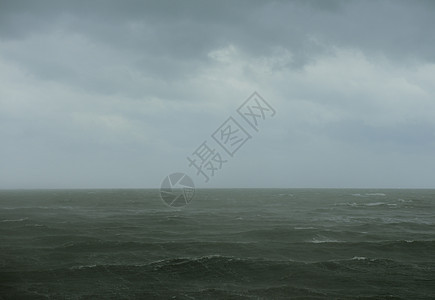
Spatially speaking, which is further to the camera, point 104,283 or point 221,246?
point 221,246

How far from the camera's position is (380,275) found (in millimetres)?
20047

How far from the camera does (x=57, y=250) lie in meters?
26.5

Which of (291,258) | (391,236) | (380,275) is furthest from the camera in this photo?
(391,236)

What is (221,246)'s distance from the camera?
28.3 metres

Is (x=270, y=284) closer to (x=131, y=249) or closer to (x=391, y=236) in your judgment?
(x=131, y=249)

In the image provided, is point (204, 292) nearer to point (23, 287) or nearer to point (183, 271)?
point (183, 271)

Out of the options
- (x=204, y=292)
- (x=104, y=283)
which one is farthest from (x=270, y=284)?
(x=104, y=283)

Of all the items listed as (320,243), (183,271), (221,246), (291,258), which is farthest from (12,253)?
(320,243)

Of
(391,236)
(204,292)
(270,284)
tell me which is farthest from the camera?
(391,236)

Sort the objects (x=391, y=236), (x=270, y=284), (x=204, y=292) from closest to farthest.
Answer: (x=204, y=292) → (x=270, y=284) → (x=391, y=236)

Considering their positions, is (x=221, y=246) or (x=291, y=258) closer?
(x=291, y=258)

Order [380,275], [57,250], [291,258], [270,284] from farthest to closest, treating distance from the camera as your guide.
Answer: [57,250] → [291,258] → [380,275] → [270,284]

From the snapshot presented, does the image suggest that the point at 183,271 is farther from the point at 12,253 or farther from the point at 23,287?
the point at 12,253

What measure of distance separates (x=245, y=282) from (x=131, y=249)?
39.5ft
